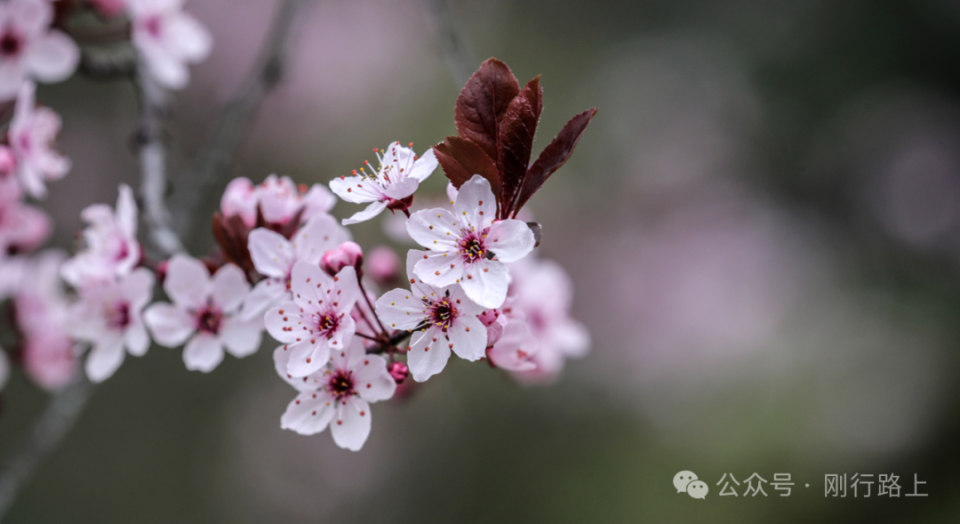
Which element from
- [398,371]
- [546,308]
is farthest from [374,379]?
[546,308]

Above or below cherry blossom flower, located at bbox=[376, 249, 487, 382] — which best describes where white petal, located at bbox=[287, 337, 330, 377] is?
below

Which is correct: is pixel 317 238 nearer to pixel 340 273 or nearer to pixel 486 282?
pixel 340 273

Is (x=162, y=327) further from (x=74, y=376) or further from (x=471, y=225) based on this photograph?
(x=74, y=376)

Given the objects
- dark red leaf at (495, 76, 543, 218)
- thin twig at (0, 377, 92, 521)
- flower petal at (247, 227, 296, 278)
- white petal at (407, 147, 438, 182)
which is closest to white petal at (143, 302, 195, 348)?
flower petal at (247, 227, 296, 278)

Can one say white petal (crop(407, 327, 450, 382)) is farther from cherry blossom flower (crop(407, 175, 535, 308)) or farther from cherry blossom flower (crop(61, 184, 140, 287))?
cherry blossom flower (crop(61, 184, 140, 287))

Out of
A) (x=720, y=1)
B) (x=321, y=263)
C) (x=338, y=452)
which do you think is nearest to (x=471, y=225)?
(x=321, y=263)

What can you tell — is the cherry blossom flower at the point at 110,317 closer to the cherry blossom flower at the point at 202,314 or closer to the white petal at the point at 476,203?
the cherry blossom flower at the point at 202,314

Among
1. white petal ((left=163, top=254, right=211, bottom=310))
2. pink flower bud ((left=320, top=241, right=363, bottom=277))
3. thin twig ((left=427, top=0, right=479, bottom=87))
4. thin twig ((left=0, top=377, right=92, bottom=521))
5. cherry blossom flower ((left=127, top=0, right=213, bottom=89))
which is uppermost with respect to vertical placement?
thin twig ((left=427, top=0, right=479, bottom=87))
